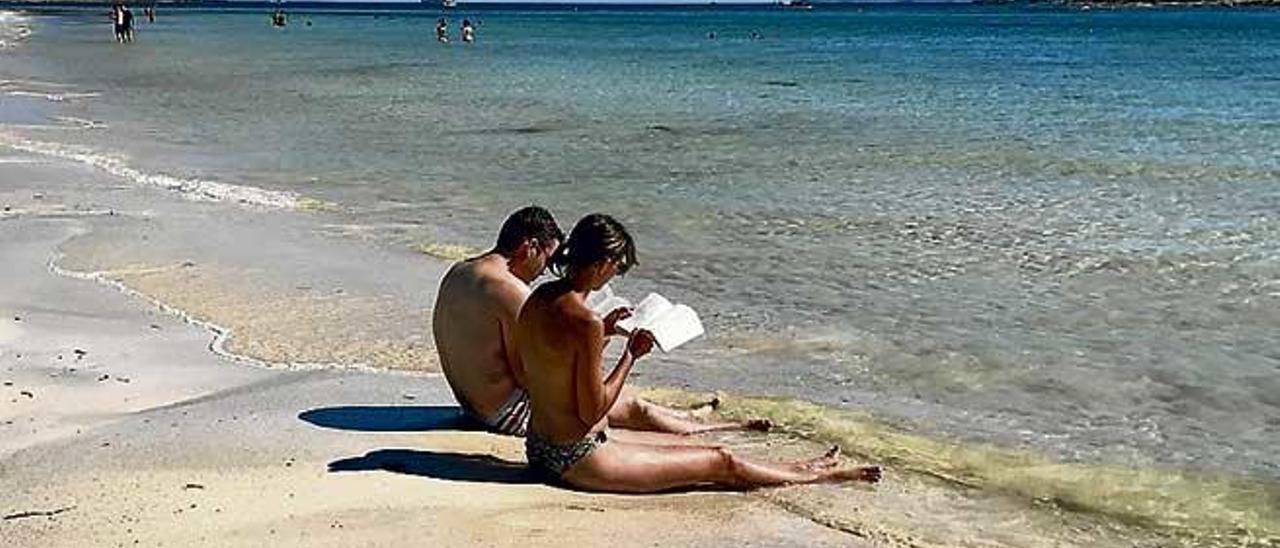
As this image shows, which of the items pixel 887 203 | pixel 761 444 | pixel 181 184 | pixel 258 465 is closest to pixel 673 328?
pixel 761 444

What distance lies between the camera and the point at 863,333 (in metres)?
9.48

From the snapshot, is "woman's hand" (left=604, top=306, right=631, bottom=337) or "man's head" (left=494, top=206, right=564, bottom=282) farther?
"man's head" (left=494, top=206, right=564, bottom=282)

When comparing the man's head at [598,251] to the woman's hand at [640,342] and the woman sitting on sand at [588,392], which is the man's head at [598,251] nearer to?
the woman sitting on sand at [588,392]

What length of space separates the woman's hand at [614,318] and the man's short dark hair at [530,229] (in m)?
0.56

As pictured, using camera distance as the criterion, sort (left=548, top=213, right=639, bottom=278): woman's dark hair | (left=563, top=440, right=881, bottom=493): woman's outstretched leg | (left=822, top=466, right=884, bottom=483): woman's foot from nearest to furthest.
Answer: (left=548, top=213, right=639, bottom=278): woman's dark hair < (left=563, top=440, right=881, bottom=493): woman's outstretched leg < (left=822, top=466, right=884, bottom=483): woman's foot

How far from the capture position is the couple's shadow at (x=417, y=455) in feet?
20.3

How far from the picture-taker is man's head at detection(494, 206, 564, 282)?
6527 mm

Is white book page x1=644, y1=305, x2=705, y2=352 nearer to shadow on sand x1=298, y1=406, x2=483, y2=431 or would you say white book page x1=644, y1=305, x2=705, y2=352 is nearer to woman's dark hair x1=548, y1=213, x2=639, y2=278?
woman's dark hair x1=548, y1=213, x2=639, y2=278

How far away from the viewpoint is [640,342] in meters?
5.90

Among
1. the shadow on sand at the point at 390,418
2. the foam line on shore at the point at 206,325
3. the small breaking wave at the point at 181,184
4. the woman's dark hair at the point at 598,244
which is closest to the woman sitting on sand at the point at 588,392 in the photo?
Answer: the woman's dark hair at the point at 598,244

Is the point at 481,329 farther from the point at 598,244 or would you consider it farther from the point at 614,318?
the point at 598,244

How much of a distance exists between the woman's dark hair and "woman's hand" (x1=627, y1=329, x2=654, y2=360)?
0.28m

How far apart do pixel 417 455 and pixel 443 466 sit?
0.20 m

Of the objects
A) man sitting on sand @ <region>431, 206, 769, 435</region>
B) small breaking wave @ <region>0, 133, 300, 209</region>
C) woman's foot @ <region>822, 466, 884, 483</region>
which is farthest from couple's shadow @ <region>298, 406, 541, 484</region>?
small breaking wave @ <region>0, 133, 300, 209</region>
